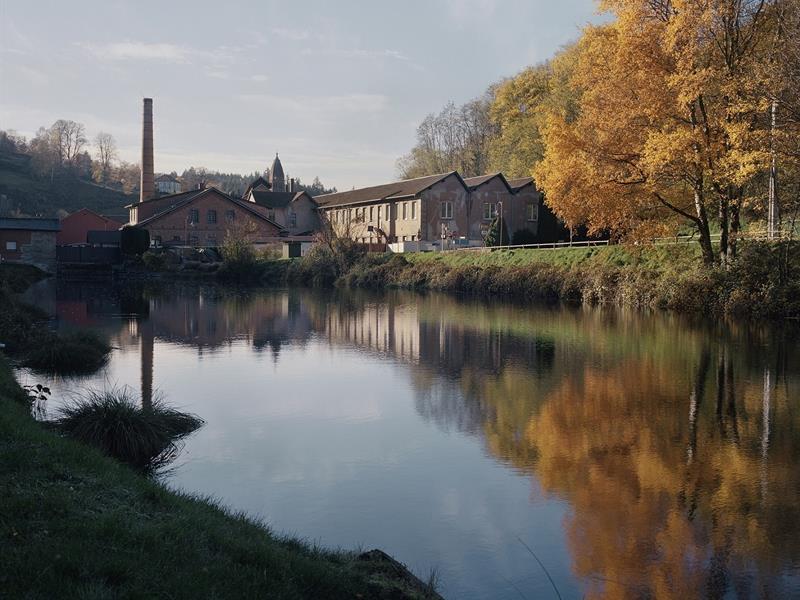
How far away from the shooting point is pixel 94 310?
112 feet

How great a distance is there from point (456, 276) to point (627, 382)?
33.7m

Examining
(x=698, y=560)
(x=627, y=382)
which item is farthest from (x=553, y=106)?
(x=698, y=560)

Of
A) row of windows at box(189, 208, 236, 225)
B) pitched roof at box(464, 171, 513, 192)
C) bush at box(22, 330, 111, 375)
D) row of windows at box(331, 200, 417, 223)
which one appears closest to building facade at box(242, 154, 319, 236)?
row of windows at box(331, 200, 417, 223)

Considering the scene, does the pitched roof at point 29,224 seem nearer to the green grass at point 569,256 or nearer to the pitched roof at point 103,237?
the pitched roof at point 103,237

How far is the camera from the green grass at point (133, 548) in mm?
4699

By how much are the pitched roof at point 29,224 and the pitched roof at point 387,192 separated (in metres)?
28.5

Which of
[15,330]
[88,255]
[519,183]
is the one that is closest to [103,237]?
[88,255]

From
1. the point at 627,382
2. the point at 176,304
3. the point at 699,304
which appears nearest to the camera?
the point at 627,382

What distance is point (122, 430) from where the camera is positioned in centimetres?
1070

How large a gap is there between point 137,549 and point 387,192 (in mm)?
71395

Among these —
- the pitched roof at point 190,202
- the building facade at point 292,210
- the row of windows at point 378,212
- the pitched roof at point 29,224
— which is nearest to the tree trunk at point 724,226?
the row of windows at point 378,212

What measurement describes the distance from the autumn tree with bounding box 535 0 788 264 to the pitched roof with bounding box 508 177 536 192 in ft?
115

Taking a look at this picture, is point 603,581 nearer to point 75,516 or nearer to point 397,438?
point 75,516

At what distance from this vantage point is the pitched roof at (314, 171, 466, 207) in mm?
69250
